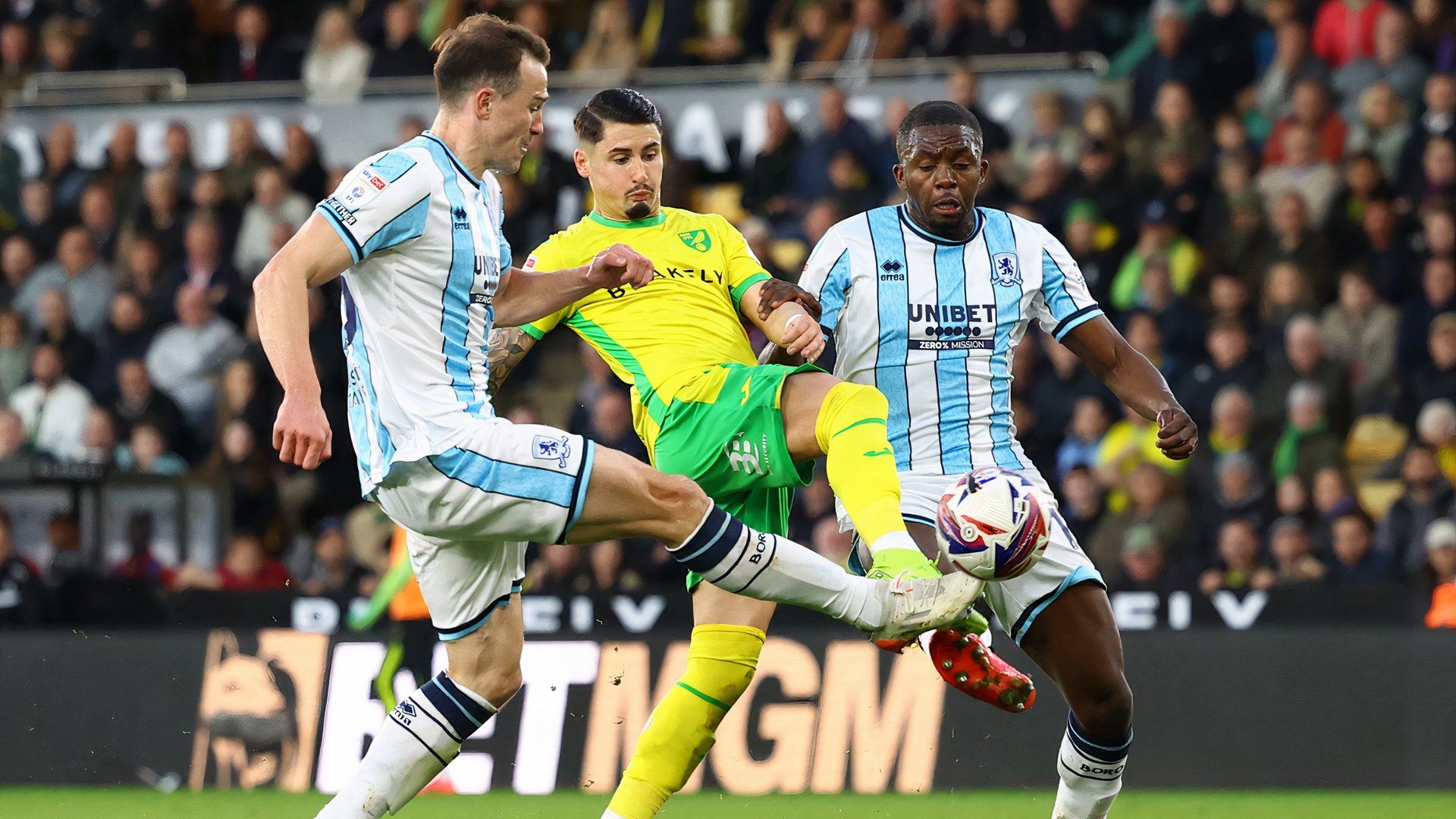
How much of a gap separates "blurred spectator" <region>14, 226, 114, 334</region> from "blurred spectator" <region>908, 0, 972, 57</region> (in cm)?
579

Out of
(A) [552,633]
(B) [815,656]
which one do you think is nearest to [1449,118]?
(B) [815,656]

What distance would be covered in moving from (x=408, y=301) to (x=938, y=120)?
190 centimetres

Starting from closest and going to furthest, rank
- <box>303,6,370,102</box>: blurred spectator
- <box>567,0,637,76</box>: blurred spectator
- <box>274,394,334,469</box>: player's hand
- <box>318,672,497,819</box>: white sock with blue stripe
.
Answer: <box>274,394,334,469</box>: player's hand < <box>318,672,497,819</box>: white sock with blue stripe < <box>567,0,637,76</box>: blurred spectator < <box>303,6,370,102</box>: blurred spectator

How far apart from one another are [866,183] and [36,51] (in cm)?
718

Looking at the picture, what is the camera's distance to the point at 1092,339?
633 cm

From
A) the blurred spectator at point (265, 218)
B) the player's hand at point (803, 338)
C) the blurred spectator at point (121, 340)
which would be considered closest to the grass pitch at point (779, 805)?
the player's hand at point (803, 338)

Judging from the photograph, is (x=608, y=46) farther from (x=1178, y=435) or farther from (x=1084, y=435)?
(x=1178, y=435)

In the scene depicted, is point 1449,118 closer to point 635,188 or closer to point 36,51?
point 635,188

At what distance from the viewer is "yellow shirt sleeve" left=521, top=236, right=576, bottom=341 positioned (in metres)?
6.16

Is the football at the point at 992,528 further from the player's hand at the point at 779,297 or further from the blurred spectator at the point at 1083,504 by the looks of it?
the blurred spectator at the point at 1083,504

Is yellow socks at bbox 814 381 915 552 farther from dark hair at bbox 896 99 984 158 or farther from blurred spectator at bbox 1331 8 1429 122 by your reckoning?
blurred spectator at bbox 1331 8 1429 122

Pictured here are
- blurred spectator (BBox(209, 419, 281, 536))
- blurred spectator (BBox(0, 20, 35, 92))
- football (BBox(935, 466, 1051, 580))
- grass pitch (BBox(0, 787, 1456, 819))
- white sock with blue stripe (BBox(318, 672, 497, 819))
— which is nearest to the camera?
football (BBox(935, 466, 1051, 580))

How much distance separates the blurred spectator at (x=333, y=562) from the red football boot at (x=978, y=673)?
538 cm

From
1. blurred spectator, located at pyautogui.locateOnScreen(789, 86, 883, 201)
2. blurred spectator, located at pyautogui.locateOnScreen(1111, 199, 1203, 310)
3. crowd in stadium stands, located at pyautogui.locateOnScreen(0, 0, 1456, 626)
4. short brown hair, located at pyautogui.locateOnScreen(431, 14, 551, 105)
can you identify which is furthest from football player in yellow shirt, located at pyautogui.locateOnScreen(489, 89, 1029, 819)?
blurred spectator, located at pyautogui.locateOnScreen(789, 86, 883, 201)
